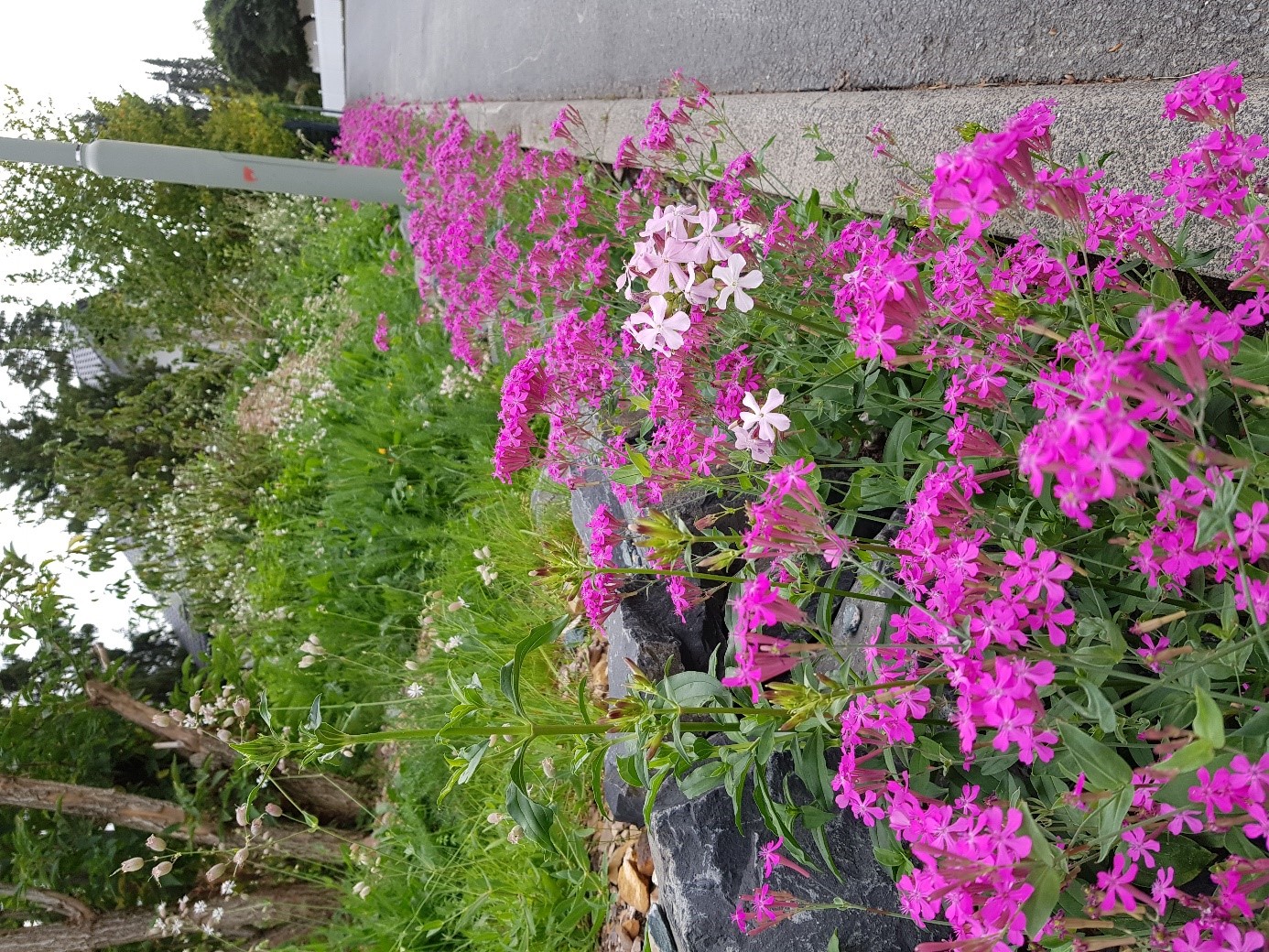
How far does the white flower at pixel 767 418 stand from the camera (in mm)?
1754

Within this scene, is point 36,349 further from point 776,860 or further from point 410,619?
point 776,860

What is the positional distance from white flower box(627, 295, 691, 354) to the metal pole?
13.6 feet

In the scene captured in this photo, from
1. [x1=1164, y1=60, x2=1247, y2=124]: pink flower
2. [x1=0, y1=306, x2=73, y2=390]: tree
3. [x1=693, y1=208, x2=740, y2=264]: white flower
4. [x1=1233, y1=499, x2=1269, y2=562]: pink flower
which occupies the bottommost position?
[x1=0, y1=306, x2=73, y2=390]: tree

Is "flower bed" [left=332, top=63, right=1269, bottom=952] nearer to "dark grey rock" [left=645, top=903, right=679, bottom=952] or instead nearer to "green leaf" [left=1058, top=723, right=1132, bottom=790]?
"green leaf" [left=1058, top=723, right=1132, bottom=790]

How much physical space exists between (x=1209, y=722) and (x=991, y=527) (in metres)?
0.68

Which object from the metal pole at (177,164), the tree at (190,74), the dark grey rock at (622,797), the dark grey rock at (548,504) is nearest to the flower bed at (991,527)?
the dark grey rock at (622,797)

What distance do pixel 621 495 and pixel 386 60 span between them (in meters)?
12.3

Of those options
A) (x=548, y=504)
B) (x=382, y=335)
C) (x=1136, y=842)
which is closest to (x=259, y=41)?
(x=382, y=335)

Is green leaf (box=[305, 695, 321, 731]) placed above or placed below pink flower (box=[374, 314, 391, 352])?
above

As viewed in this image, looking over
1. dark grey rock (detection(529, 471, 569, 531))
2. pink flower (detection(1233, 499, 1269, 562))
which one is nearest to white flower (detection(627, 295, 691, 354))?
pink flower (detection(1233, 499, 1269, 562))

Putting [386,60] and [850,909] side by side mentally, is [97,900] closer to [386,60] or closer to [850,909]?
[850,909]

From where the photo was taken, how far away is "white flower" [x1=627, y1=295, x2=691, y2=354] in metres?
1.89

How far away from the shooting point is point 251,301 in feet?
46.0

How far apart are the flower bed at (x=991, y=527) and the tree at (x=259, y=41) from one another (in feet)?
82.1
